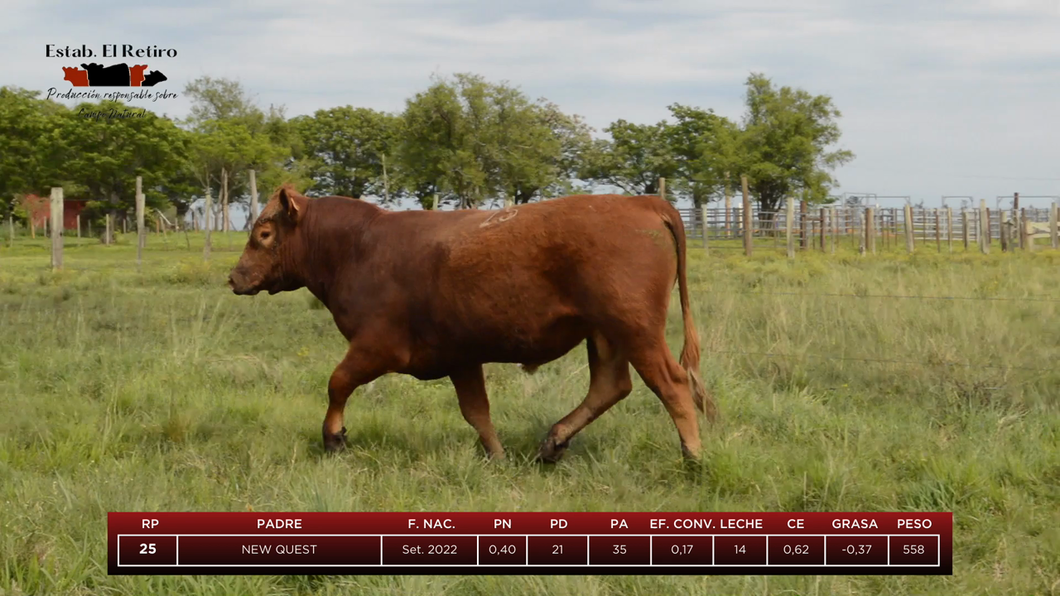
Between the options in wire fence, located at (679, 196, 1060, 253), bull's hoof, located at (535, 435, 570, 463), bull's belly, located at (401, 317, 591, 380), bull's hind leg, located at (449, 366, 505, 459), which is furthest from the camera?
wire fence, located at (679, 196, 1060, 253)

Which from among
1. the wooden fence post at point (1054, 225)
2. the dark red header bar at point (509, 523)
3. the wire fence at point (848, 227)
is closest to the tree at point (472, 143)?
the wire fence at point (848, 227)

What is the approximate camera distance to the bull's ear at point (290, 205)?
6.24m

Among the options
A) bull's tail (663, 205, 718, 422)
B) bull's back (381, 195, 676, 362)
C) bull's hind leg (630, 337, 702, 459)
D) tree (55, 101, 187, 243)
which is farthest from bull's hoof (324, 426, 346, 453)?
tree (55, 101, 187, 243)

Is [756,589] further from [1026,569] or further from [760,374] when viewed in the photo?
[760,374]

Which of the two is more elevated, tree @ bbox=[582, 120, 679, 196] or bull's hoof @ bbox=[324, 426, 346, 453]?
tree @ bbox=[582, 120, 679, 196]

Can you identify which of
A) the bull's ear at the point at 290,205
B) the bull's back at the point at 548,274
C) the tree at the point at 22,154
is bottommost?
the bull's back at the point at 548,274

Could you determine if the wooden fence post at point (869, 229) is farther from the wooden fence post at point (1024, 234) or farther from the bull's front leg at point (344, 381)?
the bull's front leg at point (344, 381)

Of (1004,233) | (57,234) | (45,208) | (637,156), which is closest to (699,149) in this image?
(637,156)

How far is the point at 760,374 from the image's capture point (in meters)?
7.52

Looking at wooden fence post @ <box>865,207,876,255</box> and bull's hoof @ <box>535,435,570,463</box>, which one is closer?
bull's hoof @ <box>535,435,570,463</box>

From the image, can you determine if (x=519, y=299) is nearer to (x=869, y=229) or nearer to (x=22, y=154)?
(x=869, y=229)

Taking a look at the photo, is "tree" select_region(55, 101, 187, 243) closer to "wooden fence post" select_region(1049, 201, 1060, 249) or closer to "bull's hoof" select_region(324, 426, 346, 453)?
"wooden fence post" select_region(1049, 201, 1060, 249)

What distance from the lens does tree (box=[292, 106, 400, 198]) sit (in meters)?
59.3
